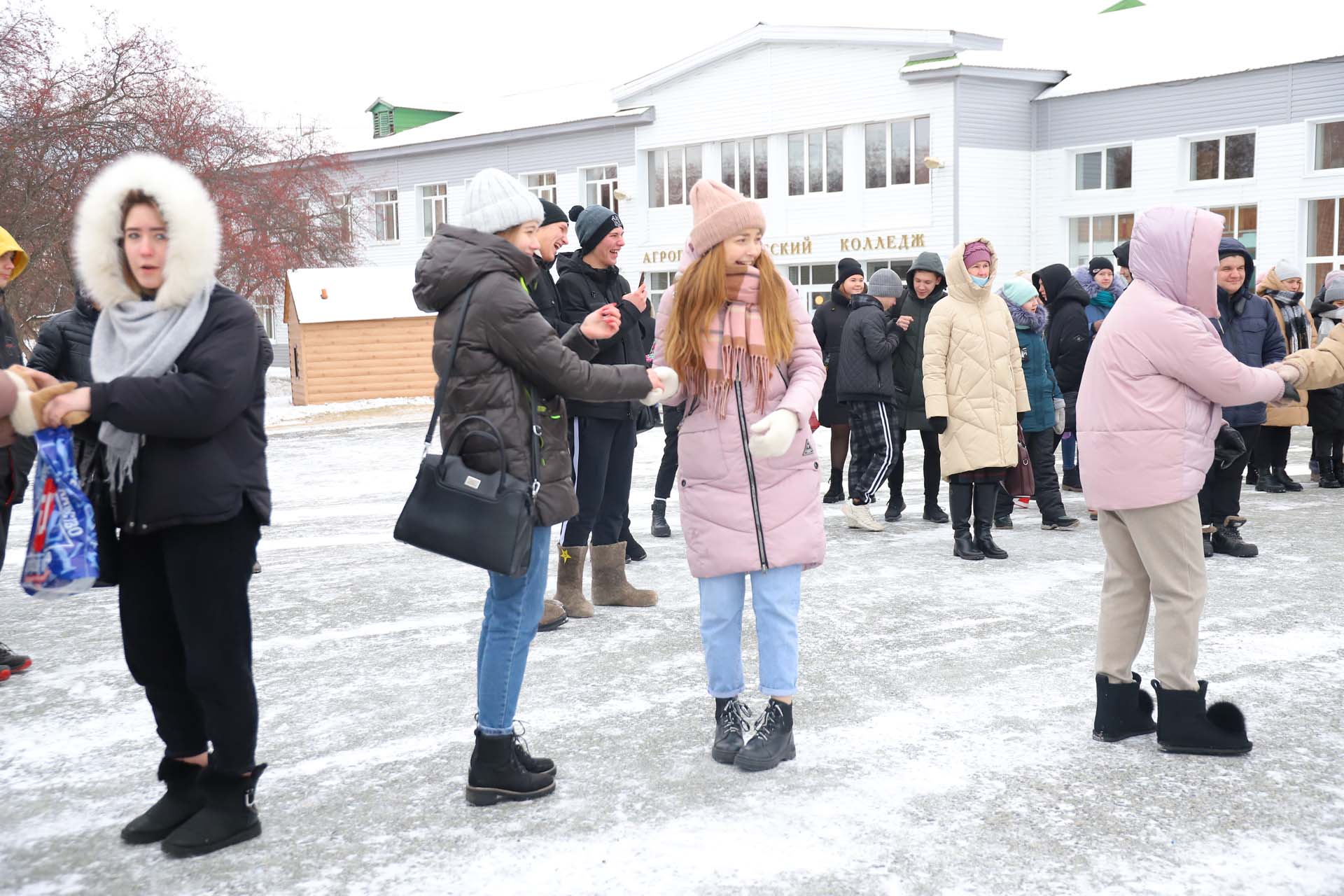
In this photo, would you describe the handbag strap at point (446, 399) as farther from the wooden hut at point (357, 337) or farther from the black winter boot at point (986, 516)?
the wooden hut at point (357, 337)

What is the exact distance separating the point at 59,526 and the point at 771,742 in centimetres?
223

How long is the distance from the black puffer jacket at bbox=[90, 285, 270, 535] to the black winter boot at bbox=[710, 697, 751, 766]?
1691mm

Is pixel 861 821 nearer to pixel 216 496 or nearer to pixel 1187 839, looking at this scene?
pixel 1187 839

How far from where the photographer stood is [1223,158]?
29.2 meters

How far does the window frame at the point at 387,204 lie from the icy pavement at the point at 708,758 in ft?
131

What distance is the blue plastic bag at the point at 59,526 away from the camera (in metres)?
3.20

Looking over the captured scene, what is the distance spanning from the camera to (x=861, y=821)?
3576mm

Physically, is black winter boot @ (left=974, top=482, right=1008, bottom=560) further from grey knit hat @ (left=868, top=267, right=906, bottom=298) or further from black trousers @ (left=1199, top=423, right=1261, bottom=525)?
grey knit hat @ (left=868, top=267, right=906, bottom=298)

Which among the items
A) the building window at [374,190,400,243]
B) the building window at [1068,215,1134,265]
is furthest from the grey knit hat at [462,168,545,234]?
the building window at [374,190,400,243]

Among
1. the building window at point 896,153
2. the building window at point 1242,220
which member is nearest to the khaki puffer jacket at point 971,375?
the building window at point 1242,220

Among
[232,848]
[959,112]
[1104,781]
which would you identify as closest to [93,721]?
[232,848]

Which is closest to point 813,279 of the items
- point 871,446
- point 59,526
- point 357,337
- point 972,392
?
point 357,337

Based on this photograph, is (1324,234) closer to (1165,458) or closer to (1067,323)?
(1067,323)

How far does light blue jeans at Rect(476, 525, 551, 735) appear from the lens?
3.76 m
